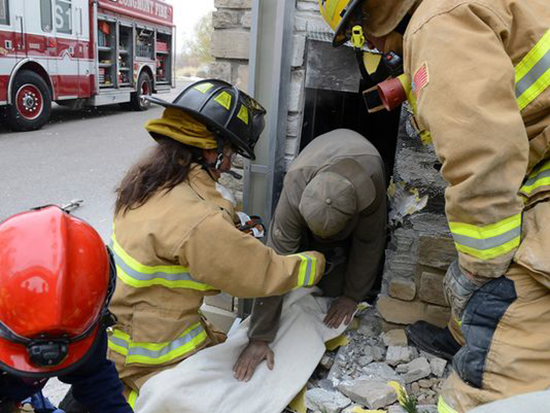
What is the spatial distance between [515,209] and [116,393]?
1362 millimetres

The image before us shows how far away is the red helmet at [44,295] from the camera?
4.17ft

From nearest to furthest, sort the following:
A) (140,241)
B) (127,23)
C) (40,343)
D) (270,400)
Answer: (40,343)
(140,241)
(270,400)
(127,23)

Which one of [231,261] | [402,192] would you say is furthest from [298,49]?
[231,261]

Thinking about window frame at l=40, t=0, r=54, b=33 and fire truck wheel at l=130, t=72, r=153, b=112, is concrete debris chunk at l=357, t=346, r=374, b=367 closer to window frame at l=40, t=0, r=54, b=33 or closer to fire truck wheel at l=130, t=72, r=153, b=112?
window frame at l=40, t=0, r=54, b=33

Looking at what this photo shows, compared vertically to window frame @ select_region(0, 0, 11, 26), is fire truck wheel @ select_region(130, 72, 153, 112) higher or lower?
lower

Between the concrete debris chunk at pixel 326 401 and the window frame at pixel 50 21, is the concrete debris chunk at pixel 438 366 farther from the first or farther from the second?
the window frame at pixel 50 21

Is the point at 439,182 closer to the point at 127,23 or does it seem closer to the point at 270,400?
the point at 270,400

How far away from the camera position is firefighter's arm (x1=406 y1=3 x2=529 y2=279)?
138cm

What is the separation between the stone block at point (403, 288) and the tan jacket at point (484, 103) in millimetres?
1271

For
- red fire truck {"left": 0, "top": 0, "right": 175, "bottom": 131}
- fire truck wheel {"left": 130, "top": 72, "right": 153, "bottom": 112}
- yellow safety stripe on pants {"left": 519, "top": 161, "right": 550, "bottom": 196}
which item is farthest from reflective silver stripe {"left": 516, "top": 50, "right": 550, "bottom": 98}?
fire truck wheel {"left": 130, "top": 72, "right": 153, "bottom": 112}

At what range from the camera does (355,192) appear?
2443 millimetres

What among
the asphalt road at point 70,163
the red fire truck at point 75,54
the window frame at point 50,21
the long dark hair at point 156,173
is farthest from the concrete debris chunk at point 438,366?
the window frame at point 50,21

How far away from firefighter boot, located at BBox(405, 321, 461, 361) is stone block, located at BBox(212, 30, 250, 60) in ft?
5.93

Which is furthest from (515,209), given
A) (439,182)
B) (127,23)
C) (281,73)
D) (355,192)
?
(127,23)
